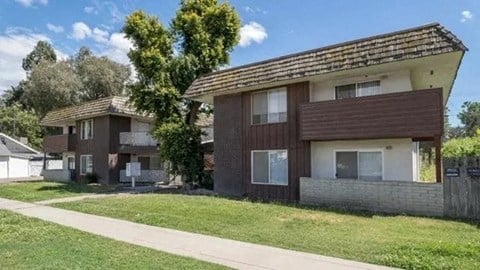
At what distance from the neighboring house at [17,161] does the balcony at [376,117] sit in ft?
120

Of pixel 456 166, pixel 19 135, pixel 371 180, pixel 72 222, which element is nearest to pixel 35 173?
pixel 19 135

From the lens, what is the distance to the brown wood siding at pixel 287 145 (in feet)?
53.1

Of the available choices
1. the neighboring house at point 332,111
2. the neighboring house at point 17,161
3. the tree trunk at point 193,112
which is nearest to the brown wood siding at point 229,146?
the neighboring house at point 332,111

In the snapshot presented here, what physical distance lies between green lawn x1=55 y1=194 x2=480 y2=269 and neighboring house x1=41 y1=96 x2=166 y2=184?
1390 cm

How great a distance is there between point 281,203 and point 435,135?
5.73 meters

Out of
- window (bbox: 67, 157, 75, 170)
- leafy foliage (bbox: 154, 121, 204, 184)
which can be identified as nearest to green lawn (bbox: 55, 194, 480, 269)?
leafy foliage (bbox: 154, 121, 204, 184)

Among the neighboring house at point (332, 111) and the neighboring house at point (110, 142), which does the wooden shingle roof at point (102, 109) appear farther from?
the neighboring house at point (332, 111)

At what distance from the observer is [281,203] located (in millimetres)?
15094

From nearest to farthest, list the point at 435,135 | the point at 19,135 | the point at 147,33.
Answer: the point at 435,135, the point at 147,33, the point at 19,135

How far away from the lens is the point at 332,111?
48.3 ft

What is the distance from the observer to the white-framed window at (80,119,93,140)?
3089 cm

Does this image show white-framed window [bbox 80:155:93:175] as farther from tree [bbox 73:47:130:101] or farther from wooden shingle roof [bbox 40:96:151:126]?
tree [bbox 73:47:130:101]

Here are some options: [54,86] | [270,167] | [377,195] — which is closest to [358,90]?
[377,195]

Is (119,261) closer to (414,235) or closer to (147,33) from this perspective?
(414,235)
